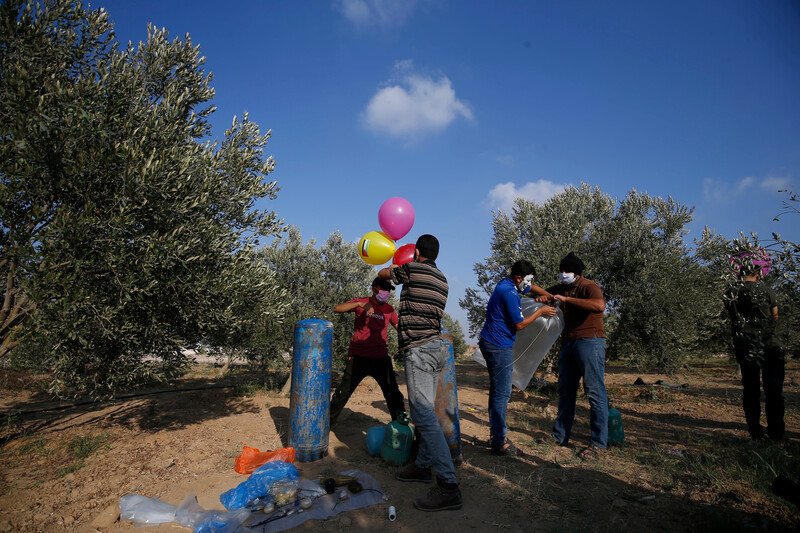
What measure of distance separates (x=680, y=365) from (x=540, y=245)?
5434 mm

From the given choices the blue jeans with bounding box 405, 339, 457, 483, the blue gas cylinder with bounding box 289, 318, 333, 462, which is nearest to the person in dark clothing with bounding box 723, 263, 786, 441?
the blue jeans with bounding box 405, 339, 457, 483

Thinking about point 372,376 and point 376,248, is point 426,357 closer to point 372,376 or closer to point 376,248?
point 372,376

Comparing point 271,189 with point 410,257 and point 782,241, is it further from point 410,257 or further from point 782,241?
point 782,241

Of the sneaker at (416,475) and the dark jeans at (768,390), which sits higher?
the dark jeans at (768,390)

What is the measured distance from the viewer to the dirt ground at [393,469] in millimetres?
3402

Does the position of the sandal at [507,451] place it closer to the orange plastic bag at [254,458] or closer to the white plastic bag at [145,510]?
the orange plastic bag at [254,458]

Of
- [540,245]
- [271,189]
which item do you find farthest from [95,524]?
[540,245]

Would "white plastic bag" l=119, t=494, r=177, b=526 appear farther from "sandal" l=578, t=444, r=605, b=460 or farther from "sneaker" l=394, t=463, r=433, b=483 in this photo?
"sandal" l=578, t=444, r=605, b=460

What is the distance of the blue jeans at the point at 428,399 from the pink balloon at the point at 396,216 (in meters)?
2.61

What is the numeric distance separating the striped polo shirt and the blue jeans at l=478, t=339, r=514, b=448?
1.29m

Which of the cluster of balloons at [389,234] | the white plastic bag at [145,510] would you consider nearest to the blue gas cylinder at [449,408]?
the cluster of balloons at [389,234]

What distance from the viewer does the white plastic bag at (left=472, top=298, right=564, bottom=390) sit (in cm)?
621

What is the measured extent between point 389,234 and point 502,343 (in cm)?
248

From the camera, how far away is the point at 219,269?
20.1 ft
